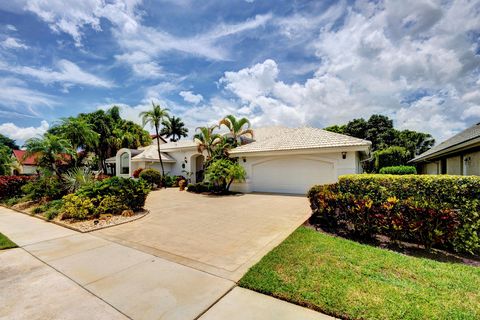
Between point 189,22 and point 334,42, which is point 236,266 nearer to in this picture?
point 189,22

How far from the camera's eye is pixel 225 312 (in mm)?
2861

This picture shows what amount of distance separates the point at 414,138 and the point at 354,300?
4489 cm

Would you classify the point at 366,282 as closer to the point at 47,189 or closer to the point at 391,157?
the point at 47,189

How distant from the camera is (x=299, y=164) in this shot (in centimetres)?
1416

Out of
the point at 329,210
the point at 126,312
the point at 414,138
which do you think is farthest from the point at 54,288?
the point at 414,138

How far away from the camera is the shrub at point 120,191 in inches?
336

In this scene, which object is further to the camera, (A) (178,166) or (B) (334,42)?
(A) (178,166)

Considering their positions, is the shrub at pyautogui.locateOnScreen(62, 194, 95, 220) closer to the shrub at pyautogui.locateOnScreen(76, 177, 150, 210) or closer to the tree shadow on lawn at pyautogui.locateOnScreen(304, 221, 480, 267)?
the shrub at pyautogui.locateOnScreen(76, 177, 150, 210)

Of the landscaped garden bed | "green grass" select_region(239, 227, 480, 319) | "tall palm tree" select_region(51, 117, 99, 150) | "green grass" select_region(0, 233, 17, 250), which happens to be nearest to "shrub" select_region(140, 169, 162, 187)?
"tall palm tree" select_region(51, 117, 99, 150)

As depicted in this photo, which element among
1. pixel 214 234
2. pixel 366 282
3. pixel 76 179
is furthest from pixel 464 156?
pixel 76 179

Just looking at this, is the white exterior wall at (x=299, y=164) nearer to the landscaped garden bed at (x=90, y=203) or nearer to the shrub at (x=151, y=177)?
the shrub at (x=151, y=177)

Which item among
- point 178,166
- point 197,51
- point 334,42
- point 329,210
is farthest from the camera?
point 178,166

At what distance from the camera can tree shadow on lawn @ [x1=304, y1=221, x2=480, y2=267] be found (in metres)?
4.50

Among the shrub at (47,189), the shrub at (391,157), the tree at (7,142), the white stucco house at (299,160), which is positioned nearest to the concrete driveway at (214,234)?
the white stucco house at (299,160)
